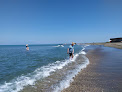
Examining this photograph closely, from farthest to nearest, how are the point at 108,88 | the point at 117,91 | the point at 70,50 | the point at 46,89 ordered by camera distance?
the point at 70,50
the point at 46,89
the point at 108,88
the point at 117,91

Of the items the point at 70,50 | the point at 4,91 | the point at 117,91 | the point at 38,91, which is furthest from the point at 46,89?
the point at 70,50

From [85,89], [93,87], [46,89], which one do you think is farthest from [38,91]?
[93,87]

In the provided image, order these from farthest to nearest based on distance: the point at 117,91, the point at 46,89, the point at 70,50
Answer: the point at 70,50, the point at 46,89, the point at 117,91

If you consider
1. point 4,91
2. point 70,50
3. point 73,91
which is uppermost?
point 70,50

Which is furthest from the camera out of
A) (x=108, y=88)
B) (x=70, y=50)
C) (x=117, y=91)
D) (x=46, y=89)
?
(x=70, y=50)

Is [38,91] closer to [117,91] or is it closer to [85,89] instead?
[85,89]

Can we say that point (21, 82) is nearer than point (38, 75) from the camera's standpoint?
Yes

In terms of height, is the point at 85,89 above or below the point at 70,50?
below

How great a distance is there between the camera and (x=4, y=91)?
184 inches

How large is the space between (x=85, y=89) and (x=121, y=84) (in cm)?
207

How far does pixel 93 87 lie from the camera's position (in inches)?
173

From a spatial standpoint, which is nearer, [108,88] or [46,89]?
[108,88]

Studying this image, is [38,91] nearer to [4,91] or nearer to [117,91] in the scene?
[4,91]

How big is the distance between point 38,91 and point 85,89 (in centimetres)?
243
